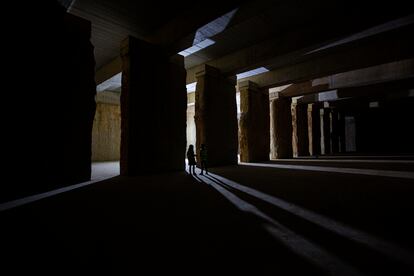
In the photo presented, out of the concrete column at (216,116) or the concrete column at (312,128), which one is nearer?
the concrete column at (216,116)

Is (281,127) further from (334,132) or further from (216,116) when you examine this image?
(334,132)

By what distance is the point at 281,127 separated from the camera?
1712cm

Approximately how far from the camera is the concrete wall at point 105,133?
17.6 meters

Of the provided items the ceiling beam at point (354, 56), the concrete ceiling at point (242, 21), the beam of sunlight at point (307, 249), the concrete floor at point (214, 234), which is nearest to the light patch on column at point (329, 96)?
the ceiling beam at point (354, 56)

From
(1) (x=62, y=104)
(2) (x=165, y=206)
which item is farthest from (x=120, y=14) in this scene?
(2) (x=165, y=206)

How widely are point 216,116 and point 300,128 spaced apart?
10.9 m

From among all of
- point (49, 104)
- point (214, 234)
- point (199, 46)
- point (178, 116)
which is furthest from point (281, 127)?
point (214, 234)

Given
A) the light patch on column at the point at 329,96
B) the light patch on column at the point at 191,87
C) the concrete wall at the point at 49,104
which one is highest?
the light patch on column at the point at 191,87

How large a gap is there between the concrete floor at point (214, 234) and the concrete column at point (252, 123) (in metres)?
9.24

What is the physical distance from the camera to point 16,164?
16.7 feet

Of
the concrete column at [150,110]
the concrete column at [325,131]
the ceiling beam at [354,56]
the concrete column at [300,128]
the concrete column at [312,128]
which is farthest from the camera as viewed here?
the concrete column at [325,131]

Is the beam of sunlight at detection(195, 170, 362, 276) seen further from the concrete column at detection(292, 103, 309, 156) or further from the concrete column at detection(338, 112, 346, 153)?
the concrete column at detection(338, 112, 346, 153)

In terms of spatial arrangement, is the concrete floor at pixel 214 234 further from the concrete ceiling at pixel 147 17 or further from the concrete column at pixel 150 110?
the concrete ceiling at pixel 147 17

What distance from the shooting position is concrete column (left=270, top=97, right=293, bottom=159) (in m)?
16.9
